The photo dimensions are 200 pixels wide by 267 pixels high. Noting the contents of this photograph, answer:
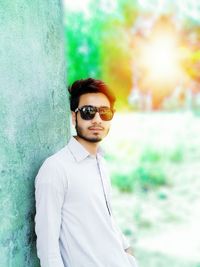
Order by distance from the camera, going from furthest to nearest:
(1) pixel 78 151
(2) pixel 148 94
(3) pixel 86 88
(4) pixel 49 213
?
(2) pixel 148 94, (3) pixel 86 88, (1) pixel 78 151, (4) pixel 49 213

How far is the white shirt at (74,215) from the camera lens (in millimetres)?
1123

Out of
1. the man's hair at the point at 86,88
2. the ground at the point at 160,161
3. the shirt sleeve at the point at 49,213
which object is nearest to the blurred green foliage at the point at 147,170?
the ground at the point at 160,161

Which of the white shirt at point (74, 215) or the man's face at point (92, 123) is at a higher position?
the man's face at point (92, 123)

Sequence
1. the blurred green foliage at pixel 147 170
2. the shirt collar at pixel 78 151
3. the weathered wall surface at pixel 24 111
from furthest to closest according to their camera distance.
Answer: the blurred green foliage at pixel 147 170
the shirt collar at pixel 78 151
the weathered wall surface at pixel 24 111

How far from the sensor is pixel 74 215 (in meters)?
1.18

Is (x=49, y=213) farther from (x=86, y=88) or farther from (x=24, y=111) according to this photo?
(x=86, y=88)

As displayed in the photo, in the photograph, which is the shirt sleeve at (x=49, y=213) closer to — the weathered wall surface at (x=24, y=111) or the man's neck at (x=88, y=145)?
the weathered wall surface at (x=24, y=111)

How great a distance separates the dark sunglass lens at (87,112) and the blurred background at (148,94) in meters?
4.02

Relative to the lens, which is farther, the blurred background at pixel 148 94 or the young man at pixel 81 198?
the blurred background at pixel 148 94

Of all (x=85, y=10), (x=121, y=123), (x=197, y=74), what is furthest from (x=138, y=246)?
(x=85, y=10)

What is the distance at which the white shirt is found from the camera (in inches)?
44.2

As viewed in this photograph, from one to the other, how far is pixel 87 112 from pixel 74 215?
12.9 inches

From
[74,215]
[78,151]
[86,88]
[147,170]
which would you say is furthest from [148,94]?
[74,215]

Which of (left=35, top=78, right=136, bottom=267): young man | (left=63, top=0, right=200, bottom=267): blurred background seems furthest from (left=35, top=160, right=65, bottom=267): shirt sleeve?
(left=63, top=0, right=200, bottom=267): blurred background
